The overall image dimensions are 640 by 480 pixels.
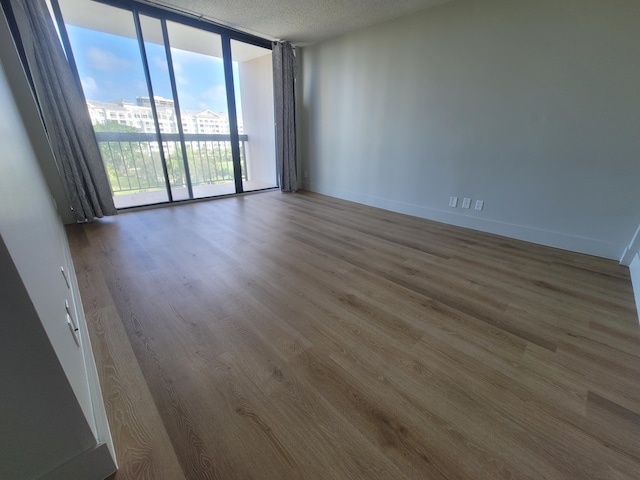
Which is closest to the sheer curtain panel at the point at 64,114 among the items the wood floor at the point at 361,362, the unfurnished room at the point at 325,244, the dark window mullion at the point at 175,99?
the unfurnished room at the point at 325,244

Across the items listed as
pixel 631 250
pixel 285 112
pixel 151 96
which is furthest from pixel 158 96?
pixel 631 250

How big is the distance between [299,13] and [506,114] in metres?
2.46

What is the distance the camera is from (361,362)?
1215 mm

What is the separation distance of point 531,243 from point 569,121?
1.13m

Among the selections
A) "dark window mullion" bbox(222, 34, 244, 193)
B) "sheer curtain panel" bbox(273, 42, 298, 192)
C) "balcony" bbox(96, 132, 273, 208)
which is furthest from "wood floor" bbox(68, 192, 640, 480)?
"sheer curtain panel" bbox(273, 42, 298, 192)

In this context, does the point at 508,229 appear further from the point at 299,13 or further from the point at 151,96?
the point at 151,96

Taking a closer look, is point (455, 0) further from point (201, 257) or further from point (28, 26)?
point (28, 26)

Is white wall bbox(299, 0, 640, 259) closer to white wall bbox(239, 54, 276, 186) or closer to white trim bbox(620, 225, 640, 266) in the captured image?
white trim bbox(620, 225, 640, 266)

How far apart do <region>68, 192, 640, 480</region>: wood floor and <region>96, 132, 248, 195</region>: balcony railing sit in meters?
1.42

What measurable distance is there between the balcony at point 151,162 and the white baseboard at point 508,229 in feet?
8.34

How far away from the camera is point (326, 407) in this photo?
3.31 ft

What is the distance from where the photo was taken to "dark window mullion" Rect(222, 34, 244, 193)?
3.59 meters

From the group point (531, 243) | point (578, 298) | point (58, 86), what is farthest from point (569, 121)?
point (58, 86)

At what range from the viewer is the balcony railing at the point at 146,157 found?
3234 millimetres
